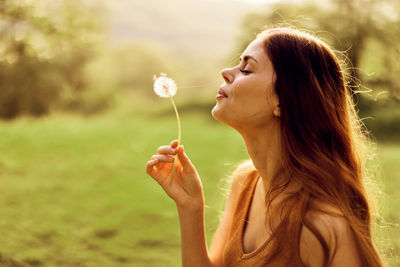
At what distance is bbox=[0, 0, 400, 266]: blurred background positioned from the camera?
13.5ft

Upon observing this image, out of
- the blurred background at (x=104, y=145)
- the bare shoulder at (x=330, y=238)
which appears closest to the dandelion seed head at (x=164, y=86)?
the blurred background at (x=104, y=145)

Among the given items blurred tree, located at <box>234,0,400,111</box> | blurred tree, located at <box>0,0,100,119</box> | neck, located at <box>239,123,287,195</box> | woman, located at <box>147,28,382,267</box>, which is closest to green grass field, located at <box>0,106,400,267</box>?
Result: neck, located at <box>239,123,287,195</box>

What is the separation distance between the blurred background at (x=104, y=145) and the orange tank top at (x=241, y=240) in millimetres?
270

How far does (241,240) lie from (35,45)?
897cm

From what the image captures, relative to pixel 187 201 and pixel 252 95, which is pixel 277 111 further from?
pixel 187 201

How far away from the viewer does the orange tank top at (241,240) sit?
6.70 feet

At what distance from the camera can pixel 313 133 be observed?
6.46 feet

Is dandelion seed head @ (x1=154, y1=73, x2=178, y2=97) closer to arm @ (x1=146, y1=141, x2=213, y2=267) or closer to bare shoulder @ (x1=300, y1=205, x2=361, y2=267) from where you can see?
arm @ (x1=146, y1=141, x2=213, y2=267)

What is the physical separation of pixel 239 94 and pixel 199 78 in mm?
37888

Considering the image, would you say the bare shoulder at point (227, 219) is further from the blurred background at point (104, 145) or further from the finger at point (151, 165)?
the finger at point (151, 165)

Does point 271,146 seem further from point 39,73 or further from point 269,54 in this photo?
point 39,73

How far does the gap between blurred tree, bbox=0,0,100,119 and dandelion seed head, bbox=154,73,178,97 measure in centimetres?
617

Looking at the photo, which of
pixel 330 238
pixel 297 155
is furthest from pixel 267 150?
pixel 330 238

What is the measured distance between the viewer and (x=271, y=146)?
7.06 feet
